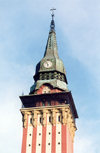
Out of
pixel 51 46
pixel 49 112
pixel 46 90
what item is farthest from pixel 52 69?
pixel 49 112

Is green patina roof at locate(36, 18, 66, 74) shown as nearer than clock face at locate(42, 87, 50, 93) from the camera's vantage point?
No

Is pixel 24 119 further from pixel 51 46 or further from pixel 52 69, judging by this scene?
pixel 51 46

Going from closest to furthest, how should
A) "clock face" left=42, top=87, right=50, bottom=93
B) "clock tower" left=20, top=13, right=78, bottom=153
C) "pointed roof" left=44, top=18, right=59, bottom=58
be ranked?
"clock tower" left=20, top=13, right=78, bottom=153 → "clock face" left=42, top=87, right=50, bottom=93 → "pointed roof" left=44, top=18, right=59, bottom=58

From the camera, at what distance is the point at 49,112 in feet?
238

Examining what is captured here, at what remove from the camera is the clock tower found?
69.2 metres

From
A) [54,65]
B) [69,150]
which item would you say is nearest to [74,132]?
[69,150]

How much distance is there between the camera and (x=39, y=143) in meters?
69.4

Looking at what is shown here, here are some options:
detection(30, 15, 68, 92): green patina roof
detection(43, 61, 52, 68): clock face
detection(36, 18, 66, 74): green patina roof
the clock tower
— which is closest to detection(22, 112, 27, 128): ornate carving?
the clock tower

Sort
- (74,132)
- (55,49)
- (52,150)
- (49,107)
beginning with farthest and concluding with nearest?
(55,49), (74,132), (49,107), (52,150)

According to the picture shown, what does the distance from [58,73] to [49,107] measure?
9.83m

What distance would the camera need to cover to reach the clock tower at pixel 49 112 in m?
69.2

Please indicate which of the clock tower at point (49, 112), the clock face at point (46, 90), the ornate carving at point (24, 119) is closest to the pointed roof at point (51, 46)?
the clock tower at point (49, 112)

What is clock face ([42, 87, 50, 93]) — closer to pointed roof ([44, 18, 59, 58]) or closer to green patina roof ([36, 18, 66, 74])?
green patina roof ([36, 18, 66, 74])

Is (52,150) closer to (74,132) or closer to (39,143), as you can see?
(39,143)
